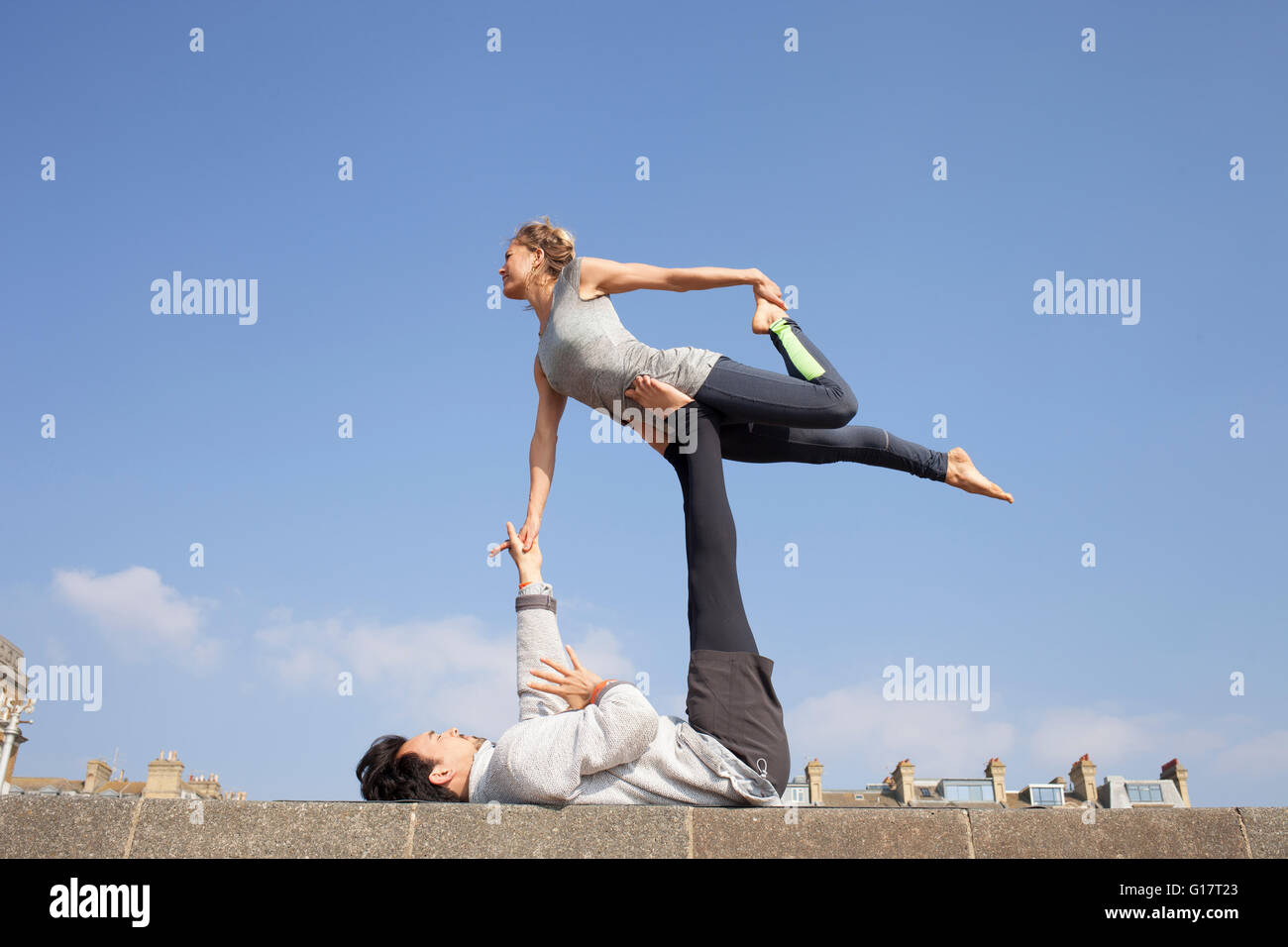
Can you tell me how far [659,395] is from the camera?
14.4ft

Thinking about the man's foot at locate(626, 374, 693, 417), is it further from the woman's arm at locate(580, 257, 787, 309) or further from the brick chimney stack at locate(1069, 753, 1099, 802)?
the brick chimney stack at locate(1069, 753, 1099, 802)

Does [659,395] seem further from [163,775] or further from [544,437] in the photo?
[163,775]

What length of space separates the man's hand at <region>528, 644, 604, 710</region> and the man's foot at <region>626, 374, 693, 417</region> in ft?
4.15

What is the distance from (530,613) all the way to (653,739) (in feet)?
3.49

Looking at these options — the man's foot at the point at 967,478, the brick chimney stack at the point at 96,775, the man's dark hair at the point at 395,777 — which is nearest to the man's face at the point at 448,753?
the man's dark hair at the point at 395,777

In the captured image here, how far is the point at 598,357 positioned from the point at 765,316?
0.96m

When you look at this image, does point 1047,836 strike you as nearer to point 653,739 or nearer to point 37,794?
point 653,739

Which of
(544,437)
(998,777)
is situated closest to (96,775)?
(998,777)

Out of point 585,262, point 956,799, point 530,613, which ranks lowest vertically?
point 956,799

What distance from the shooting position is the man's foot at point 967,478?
17.5ft

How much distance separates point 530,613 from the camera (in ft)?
14.2

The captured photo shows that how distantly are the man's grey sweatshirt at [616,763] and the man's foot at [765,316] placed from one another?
7.23ft

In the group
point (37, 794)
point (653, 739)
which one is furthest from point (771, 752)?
point (37, 794)
